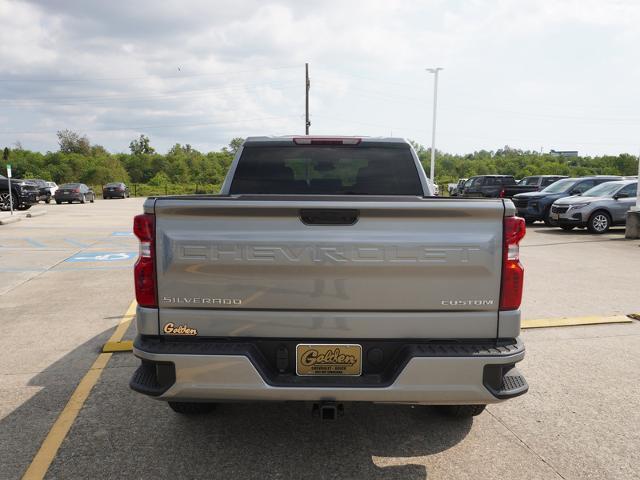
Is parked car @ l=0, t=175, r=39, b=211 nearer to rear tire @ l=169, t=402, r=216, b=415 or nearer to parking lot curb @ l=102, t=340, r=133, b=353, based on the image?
parking lot curb @ l=102, t=340, r=133, b=353

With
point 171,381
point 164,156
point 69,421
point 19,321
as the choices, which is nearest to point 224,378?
point 171,381

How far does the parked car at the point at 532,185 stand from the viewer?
2222 centimetres

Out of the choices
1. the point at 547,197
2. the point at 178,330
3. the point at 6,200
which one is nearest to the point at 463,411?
the point at 178,330

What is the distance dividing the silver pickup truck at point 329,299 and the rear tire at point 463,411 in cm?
84

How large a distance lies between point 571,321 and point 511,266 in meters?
4.09

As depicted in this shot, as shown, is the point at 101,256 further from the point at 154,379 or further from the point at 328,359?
the point at 328,359

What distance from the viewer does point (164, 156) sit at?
10075 centimetres

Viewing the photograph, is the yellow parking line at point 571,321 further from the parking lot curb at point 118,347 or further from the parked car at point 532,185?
the parked car at point 532,185

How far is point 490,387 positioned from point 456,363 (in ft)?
0.82

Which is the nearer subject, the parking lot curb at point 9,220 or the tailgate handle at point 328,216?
the tailgate handle at point 328,216

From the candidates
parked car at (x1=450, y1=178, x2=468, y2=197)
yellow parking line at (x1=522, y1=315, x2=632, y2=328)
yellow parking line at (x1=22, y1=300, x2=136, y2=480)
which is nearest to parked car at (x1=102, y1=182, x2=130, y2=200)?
parked car at (x1=450, y1=178, x2=468, y2=197)

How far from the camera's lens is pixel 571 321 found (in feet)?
20.3

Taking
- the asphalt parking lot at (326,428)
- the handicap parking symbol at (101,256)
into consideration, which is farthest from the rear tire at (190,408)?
the handicap parking symbol at (101,256)

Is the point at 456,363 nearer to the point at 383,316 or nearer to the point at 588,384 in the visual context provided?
the point at 383,316
